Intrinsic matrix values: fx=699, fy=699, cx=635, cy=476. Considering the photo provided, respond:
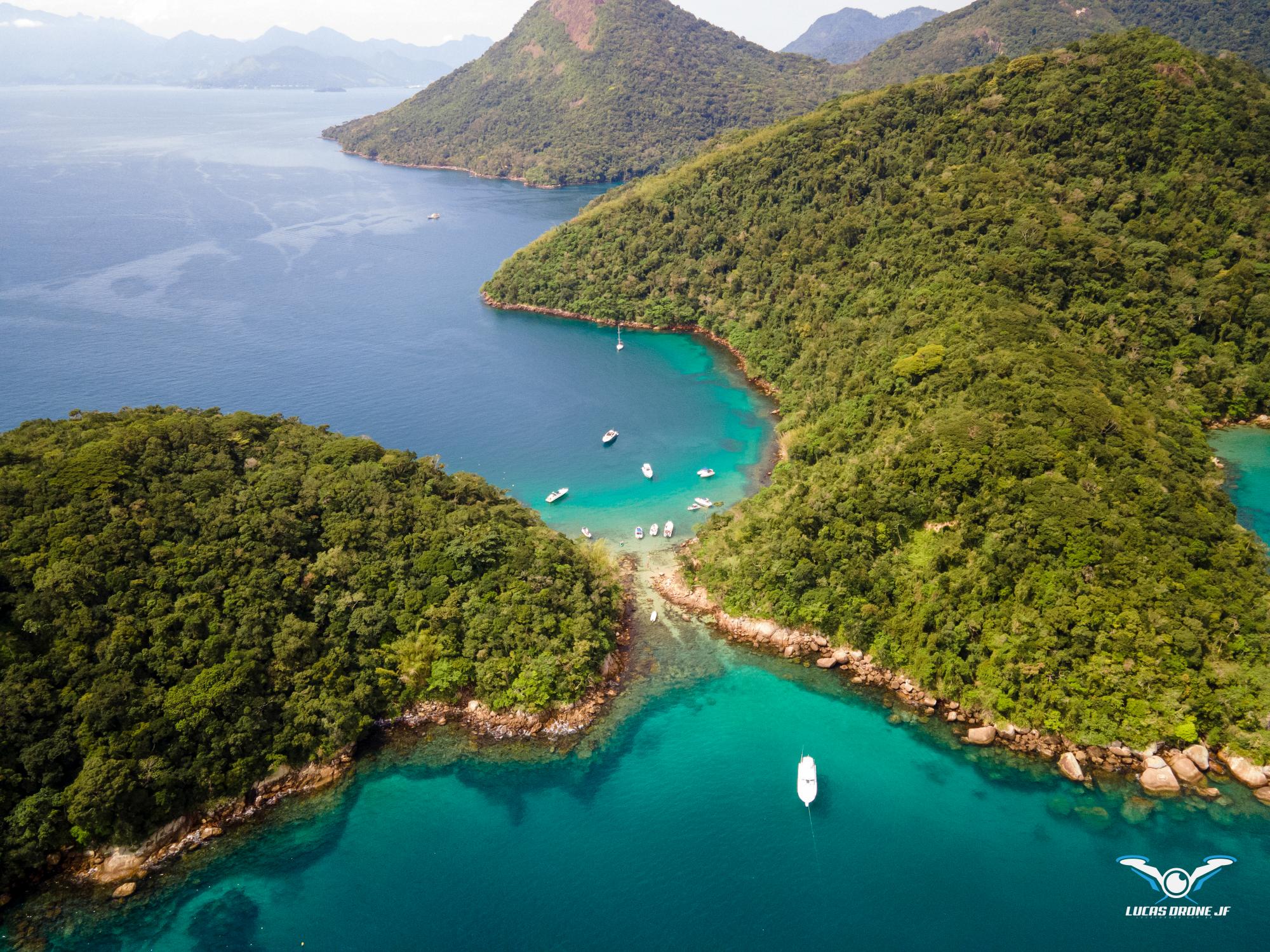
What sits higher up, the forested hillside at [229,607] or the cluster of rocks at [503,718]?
the forested hillside at [229,607]

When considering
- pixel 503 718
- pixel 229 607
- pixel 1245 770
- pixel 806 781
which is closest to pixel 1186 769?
pixel 1245 770

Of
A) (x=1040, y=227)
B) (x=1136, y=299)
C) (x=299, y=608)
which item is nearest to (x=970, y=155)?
(x=1040, y=227)

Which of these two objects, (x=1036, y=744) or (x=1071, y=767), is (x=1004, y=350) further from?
(x=1071, y=767)

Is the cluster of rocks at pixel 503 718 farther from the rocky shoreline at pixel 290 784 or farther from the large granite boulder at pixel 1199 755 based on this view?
the large granite boulder at pixel 1199 755

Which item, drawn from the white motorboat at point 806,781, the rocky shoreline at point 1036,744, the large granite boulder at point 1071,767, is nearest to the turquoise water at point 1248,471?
the rocky shoreline at point 1036,744

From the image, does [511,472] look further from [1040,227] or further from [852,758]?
[1040,227]

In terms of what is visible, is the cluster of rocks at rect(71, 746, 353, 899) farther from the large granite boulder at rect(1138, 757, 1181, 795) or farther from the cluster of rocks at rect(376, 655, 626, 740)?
the large granite boulder at rect(1138, 757, 1181, 795)
